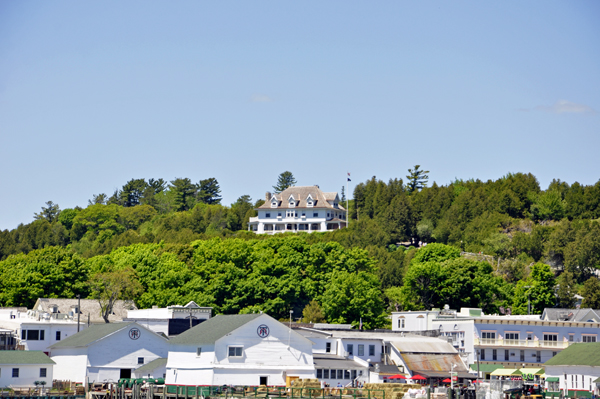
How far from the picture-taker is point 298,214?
612 ft

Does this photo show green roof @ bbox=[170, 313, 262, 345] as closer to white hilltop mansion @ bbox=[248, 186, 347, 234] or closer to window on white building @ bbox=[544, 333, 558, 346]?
window on white building @ bbox=[544, 333, 558, 346]

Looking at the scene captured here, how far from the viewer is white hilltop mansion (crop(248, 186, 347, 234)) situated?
185 meters

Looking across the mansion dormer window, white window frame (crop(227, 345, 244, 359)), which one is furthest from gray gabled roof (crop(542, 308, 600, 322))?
the mansion dormer window

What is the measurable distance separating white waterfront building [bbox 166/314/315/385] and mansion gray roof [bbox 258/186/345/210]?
111 m

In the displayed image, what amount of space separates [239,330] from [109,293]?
4077 centimetres

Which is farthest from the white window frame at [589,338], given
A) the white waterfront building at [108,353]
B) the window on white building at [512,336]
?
the white waterfront building at [108,353]

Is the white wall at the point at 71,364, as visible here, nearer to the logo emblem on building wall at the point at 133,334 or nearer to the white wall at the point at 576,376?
the logo emblem on building wall at the point at 133,334

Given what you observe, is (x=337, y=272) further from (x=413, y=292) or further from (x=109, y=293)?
(x=109, y=293)

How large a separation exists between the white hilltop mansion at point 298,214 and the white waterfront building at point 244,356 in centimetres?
10847

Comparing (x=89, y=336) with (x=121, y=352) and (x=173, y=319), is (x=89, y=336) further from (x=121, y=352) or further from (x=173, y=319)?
(x=173, y=319)

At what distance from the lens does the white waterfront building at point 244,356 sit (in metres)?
72.8

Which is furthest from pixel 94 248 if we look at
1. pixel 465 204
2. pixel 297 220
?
pixel 465 204

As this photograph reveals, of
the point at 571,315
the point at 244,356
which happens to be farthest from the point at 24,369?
the point at 571,315

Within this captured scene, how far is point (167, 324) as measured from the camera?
308ft
